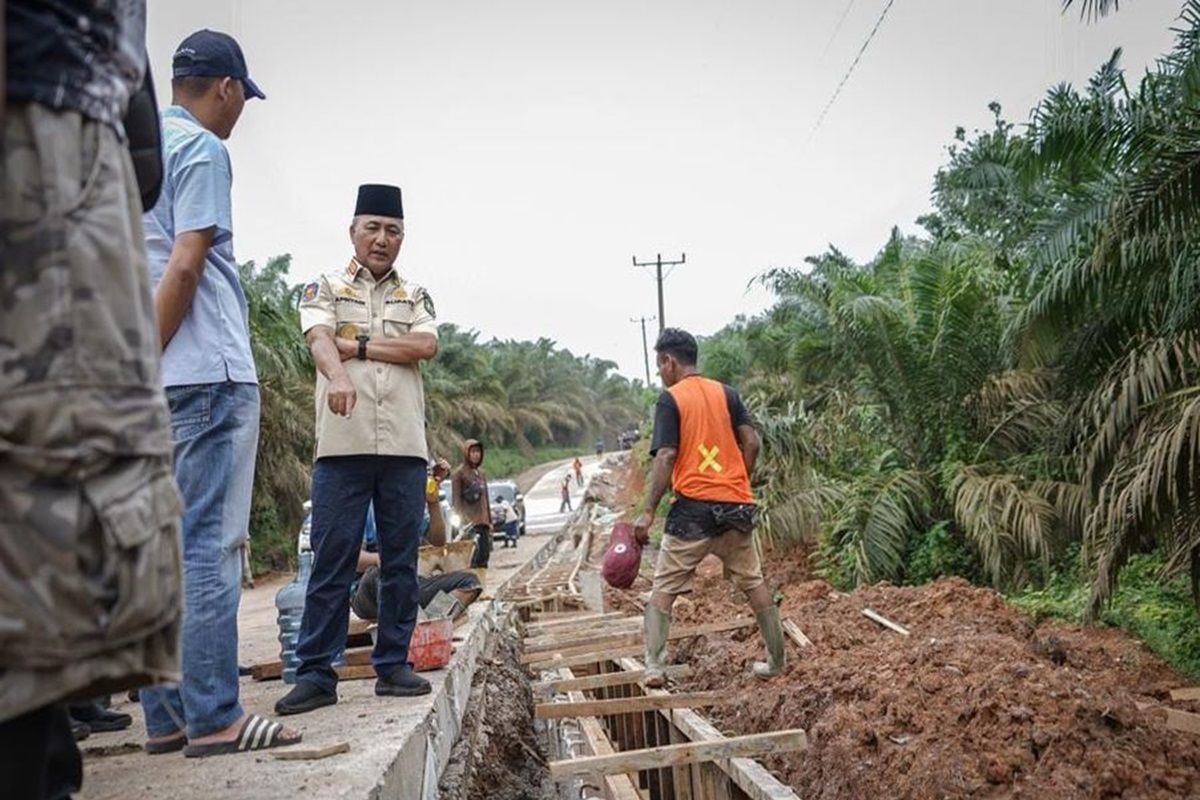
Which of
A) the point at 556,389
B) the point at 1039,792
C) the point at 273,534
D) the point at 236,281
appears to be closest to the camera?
the point at 236,281

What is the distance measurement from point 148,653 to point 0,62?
73 centimetres

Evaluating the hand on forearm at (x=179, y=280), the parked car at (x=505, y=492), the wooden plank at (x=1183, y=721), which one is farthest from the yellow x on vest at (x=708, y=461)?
the parked car at (x=505, y=492)

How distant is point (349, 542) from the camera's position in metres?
3.66

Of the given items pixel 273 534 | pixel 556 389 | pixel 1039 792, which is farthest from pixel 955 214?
pixel 556 389

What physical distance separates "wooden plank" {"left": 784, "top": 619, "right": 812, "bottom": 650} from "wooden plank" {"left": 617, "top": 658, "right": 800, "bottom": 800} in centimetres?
120

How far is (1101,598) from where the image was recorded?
696 centimetres

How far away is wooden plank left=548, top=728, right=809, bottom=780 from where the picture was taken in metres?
4.25

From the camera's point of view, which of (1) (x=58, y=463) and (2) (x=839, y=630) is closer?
(1) (x=58, y=463)

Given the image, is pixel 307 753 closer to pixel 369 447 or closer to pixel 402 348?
pixel 369 447

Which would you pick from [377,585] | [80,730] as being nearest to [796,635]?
[377,585]

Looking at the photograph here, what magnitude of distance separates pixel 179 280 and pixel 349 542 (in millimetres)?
1325

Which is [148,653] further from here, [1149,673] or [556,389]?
[556,389]

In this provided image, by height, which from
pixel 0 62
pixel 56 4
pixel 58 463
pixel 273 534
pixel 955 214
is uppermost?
pixel 955 214

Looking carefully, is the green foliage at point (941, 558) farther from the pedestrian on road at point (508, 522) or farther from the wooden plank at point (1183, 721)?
the pedestrian on road at point (508, 522)
